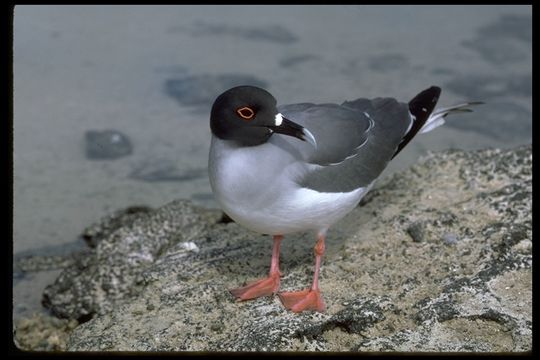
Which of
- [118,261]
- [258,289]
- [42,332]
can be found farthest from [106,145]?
[258,289]

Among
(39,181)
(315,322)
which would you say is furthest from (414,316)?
(39,181)

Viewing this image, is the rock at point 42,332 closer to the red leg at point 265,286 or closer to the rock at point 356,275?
the rock at point 356,275

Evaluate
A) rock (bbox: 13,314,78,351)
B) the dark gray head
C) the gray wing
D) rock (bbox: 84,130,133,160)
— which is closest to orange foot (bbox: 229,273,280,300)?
A: the gray wing

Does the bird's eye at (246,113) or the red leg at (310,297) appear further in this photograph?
the red leg at (310,297)

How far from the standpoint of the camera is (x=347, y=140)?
173 inches

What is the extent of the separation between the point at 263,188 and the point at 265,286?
0.66 metres

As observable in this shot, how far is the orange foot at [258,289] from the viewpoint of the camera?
14.5 ft

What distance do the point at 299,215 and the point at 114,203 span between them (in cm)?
287

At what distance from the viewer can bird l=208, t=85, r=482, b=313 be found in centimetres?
398

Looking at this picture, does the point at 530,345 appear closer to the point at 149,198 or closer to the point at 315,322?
the point at 315,322

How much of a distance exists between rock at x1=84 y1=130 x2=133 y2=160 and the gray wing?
3.05m

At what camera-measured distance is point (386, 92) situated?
7.91m

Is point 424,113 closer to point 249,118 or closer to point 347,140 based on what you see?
point 347,140

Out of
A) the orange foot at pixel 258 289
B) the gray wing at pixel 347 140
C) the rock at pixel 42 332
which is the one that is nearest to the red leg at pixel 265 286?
the orange foot at pixel 258 289
